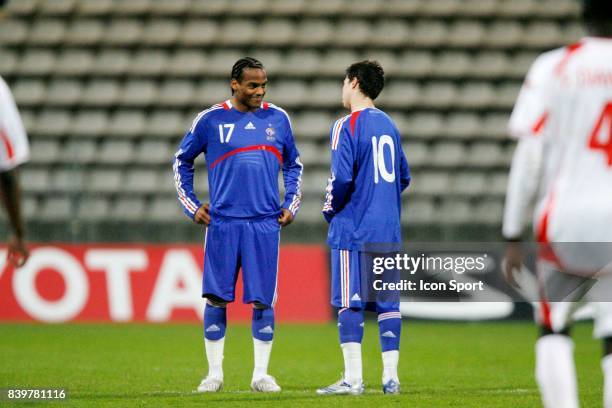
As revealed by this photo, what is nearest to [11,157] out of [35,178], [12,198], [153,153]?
[12,198]

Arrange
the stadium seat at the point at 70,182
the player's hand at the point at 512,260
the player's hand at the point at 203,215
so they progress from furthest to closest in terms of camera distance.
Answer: the stadium seat at the point at 70,182 < the player's hand at the point at 203,215 < the player's hand at the point at 512,260

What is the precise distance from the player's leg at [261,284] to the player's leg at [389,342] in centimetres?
71

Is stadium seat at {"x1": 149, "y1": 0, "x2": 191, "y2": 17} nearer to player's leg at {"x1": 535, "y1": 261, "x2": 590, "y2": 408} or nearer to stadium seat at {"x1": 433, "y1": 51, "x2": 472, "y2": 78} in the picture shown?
stadium seat at {"x1": 433, "y1": 51, "x2": 472, "y2": 78}

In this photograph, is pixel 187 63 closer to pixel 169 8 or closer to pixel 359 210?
pixel 169 8

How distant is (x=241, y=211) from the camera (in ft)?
22.8

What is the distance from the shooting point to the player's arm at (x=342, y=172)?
6.63 m

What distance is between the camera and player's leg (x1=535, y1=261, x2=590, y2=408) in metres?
4.04

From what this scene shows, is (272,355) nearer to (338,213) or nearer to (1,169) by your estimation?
(338,213)

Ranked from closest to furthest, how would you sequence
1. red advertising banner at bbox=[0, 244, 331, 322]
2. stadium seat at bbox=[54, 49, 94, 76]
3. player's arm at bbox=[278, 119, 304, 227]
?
player's arm at bbox=[278, 119, 304, 227] → red advertising banner at bbox=[0, 244, 331, 322] → stadium seat at bbox=[54, 49, 94, 76]

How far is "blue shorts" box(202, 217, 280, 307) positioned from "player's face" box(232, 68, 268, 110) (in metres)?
0.78

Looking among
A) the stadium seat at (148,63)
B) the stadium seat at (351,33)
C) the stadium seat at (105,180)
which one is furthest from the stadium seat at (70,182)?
the stadium seat at (351,33)

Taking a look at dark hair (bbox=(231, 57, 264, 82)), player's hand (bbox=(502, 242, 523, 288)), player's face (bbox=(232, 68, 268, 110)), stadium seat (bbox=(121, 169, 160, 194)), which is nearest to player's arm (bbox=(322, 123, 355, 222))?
player's face (bbox=(232, 68, 268, 110))

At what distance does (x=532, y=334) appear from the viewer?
40.0ft

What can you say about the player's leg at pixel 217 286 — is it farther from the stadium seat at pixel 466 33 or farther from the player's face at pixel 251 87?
the stadium seat at pixel 466 33
